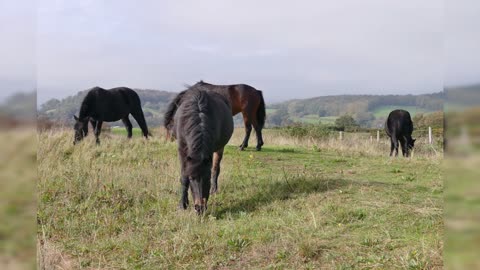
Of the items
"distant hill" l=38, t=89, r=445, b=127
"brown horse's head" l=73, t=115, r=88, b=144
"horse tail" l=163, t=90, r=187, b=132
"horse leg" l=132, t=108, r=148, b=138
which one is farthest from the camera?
"distant hill" l=38, t=89, r=445, b=127

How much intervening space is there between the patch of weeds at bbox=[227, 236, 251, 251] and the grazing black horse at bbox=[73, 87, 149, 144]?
7.32 meters

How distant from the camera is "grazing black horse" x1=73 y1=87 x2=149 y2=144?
11.5 m

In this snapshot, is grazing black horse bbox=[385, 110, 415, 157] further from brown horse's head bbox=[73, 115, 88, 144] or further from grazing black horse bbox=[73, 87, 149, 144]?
brown horse's head bbox=[73, 115, 88, 144]

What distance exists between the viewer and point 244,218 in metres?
5.16

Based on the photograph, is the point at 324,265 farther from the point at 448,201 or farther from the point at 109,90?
the point at 109,90

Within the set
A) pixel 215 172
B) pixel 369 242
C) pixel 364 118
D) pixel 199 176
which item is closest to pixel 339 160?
pixel 215 172

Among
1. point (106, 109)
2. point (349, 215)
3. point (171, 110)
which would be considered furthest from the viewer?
point (106, 109)

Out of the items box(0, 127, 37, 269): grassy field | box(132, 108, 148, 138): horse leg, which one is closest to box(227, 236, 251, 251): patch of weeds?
box(0, 127, 37, 269): grassy field

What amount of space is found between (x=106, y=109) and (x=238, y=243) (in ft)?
30.8

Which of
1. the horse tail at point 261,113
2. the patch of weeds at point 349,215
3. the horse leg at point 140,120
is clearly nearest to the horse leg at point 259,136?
the horse tail at point 261,113

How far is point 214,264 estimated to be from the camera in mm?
3943

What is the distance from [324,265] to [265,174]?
3.70 m

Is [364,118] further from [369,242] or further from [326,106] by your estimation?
[369,242]

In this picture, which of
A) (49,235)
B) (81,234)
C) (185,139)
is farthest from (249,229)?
(49,235)
